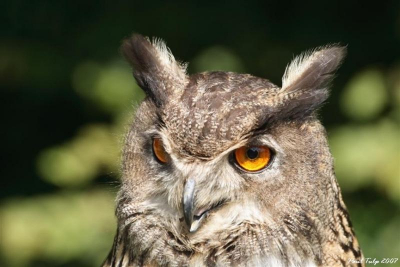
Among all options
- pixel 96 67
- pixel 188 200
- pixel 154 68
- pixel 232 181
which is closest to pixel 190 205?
pixel 188 200

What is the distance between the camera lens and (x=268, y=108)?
1980 mm

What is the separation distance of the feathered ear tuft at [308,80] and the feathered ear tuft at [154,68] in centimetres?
33

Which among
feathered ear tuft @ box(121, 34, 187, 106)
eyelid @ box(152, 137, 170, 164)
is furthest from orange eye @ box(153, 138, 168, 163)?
feathered ear tuft @ box(121, 34, 187, 106)

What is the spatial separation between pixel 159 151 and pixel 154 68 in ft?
0.99

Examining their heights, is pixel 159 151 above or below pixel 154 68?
below

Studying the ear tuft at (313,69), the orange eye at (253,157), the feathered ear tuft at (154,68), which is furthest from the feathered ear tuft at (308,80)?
the feathered ear tuft at (154,68)

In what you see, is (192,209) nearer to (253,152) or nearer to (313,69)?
(253,152)

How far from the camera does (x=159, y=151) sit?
2055 mm

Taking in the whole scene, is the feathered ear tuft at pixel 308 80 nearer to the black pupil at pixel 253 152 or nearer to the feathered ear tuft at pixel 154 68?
the black pupil at pixel 253 152

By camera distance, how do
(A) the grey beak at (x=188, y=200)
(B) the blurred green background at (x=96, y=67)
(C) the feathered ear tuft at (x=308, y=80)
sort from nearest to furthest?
1. (A) the grey beak at (x=188, y=200)
2. (C) the feathered ear tuft at (x=308, y=80)
3. (B) the blurred green background at (x=96, y=67)

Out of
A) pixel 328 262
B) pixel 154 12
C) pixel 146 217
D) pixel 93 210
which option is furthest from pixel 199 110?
pixel 154 12

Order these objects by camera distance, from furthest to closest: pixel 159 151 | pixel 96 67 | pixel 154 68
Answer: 1. pixel 96 67
2. pixel 154 68
3. pixel 159 151

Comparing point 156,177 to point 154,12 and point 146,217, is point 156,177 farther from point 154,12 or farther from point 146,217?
point 154,12

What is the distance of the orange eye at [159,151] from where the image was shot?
2.04 metres
